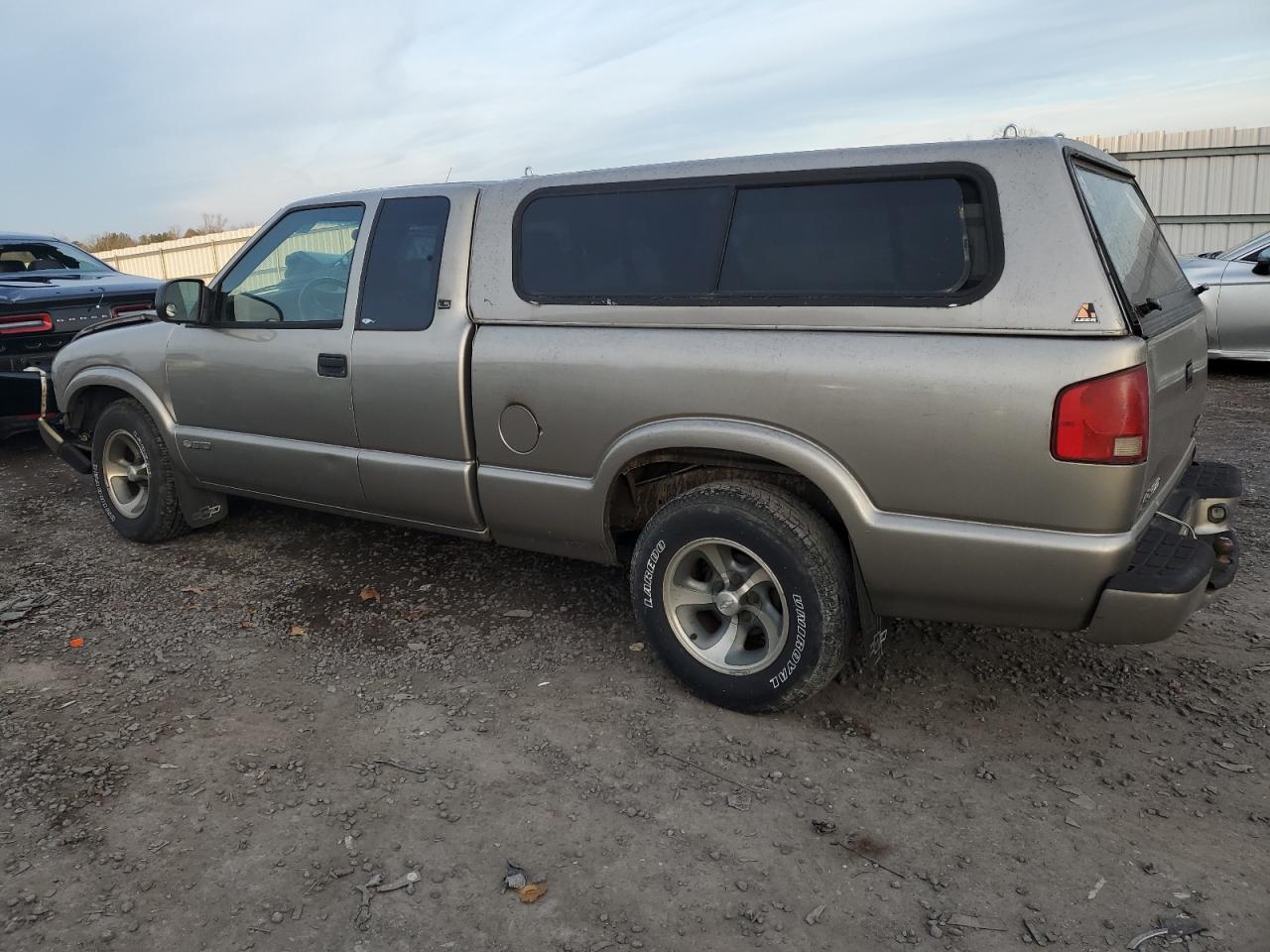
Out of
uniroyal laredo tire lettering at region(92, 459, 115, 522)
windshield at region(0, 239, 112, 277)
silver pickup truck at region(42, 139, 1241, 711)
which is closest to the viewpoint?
silver pickup truck at region(42, 139, 1241, 711)

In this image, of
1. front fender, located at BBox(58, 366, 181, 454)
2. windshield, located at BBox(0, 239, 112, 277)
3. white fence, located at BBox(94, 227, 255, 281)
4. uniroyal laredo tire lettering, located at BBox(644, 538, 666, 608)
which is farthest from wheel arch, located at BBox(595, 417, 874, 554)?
white fence, located at BBox(94, 227, 255, 281)

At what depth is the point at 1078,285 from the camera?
2.79 m

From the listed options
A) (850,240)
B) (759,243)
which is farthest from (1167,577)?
(759,243)

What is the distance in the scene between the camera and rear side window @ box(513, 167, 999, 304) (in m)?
3.03

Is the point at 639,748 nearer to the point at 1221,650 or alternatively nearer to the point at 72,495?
the point at 1221,650

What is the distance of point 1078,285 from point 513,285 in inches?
82.0

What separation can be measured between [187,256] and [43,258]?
770 inches

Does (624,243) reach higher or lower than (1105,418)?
higher

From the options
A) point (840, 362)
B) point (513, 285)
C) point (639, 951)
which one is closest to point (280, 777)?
point (639, 951)

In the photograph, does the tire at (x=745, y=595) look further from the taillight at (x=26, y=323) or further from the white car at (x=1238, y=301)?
the white car at (x=1238, y=301)

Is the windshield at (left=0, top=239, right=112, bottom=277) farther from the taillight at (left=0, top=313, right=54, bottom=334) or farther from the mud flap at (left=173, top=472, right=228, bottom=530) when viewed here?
the mud flap at (left=173, top=472, right=228, bottom=530)

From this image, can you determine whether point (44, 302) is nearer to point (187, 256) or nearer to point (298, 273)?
point (298, 273)

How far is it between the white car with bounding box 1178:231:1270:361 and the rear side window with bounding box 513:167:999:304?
25.1ft

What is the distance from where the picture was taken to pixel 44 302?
7.34 metres
